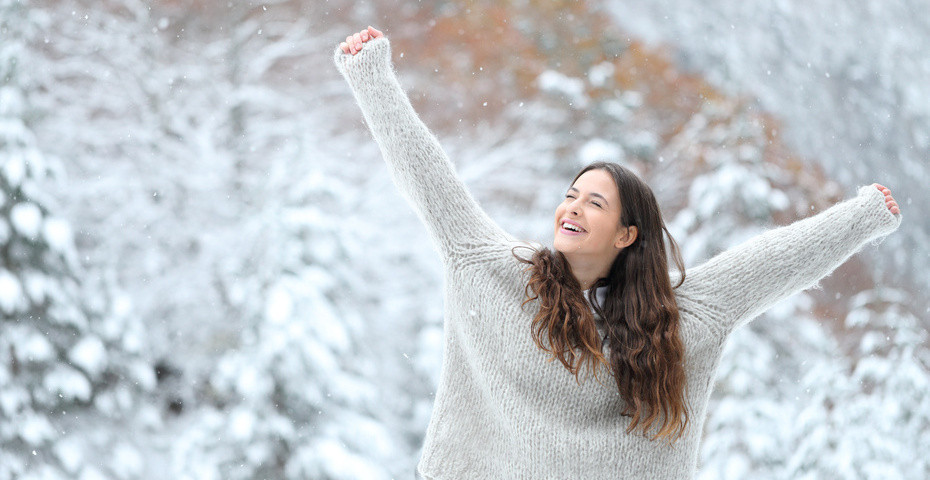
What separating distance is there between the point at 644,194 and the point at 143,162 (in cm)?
424

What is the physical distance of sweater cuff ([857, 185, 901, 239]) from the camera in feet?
4.66

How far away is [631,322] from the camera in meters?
1.34

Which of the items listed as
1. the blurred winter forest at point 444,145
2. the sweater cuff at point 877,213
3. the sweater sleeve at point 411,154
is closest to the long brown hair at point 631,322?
the sweater sleeve at point 411,154

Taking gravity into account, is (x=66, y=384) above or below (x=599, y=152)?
above

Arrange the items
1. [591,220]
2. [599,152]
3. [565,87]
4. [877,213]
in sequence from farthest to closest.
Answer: [565,87], [599,152], [877,213], [591,220]

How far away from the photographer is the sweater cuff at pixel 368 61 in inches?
53.9

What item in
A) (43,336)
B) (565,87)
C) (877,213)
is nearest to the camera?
(877,213)

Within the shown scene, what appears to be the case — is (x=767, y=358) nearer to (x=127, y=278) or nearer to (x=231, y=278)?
(x=231, y=278)

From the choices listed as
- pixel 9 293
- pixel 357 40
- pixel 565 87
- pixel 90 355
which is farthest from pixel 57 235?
pixel 357 40

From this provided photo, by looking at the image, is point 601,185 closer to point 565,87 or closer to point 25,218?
point 25,218

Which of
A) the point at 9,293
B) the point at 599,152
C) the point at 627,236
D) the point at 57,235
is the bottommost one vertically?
the point at 599,152

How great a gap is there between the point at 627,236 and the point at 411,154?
14.7 inches

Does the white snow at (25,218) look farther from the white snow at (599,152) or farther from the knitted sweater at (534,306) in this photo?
the knitted sweater at (534,306)

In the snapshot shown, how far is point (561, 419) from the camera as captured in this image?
1.36 metres
